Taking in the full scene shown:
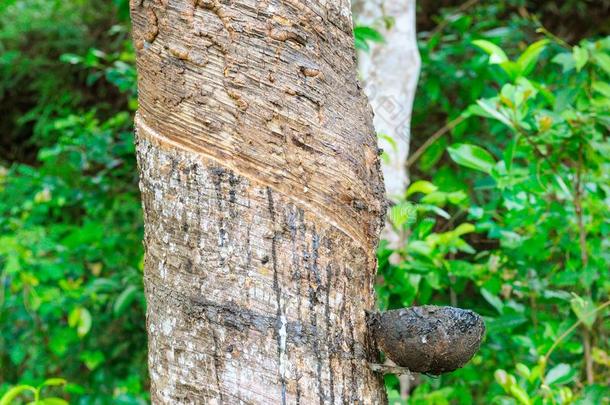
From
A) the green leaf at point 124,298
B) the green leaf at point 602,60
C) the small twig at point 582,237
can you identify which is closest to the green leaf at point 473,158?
the small twig at point 582,237

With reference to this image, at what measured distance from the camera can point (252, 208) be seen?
3.17 feet

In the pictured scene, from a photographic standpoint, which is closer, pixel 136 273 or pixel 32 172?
pixel 136 273

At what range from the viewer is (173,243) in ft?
3.29

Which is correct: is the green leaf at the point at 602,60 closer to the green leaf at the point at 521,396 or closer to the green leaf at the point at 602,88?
the green leaf at the point at 602,88

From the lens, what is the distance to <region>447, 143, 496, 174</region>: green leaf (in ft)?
6.04

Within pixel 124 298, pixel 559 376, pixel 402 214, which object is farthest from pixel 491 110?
pixel 124 298

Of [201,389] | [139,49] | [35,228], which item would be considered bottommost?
[35,228]

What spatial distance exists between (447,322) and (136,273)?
1.84 meters

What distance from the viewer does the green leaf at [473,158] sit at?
1.84 meters

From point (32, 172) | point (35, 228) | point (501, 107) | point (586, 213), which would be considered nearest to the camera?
point (501, 107)

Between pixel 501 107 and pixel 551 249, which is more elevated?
pixel 501 107

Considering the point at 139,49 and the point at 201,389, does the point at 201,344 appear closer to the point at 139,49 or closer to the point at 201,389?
the point at 201,389

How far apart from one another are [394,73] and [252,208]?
1.65 meters

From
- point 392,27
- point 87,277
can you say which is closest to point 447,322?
point 392,27
